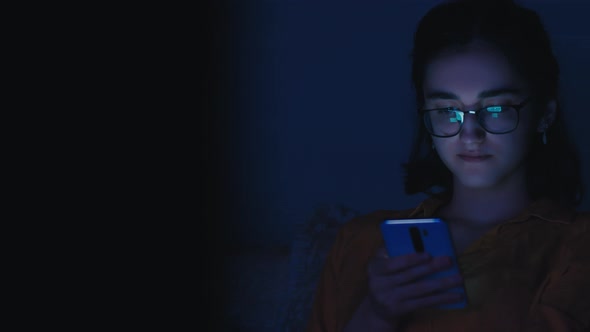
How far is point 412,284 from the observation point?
1053 mm

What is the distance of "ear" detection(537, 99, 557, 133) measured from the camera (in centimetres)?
119

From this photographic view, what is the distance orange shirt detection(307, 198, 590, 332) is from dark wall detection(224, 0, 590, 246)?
1.53ft

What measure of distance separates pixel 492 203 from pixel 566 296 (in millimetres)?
233

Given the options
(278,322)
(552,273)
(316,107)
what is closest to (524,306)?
(552,273)

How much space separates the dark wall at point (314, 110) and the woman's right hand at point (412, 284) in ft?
1.93

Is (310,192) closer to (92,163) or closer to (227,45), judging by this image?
(227,45)

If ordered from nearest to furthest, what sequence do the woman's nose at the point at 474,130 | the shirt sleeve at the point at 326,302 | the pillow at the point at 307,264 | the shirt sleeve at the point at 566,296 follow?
the shirt sleeve at the point at 566,296 → the woman's nose at the point at 474,130 → the shirt sleeve at the point at 326,302 → the pillow at the point at 307,264

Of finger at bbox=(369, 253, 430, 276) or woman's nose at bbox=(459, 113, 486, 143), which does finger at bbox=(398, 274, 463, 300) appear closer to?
finger at bbox=(369, 253, 430, 276)

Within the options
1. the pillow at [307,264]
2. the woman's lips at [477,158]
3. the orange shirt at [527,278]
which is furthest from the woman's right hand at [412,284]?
the pillow at [307,264]

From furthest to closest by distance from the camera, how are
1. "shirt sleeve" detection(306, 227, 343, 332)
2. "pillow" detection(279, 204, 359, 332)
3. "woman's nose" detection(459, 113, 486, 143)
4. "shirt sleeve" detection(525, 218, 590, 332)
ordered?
"pillow" detection(279, 204, 359, 332) → "shirt sleeve" detection(306, 227, 343, 332) → "woman's nose" detection(459, 113, 486, 143) → "shirt sleeve" detection(525, 218, 590, 332)

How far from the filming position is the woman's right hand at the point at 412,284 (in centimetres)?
104

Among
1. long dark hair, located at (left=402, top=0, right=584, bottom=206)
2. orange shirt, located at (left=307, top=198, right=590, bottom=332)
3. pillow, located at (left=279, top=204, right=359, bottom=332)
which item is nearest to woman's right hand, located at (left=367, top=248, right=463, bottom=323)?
orange shirt, located at (left=307, top=198, right=590, bottom=332)

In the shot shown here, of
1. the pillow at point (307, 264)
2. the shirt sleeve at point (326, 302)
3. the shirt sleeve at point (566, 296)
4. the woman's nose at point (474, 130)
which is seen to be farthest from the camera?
the pillow at point (307, 264)

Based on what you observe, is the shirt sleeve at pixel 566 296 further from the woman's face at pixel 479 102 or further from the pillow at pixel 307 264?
the pillow at pixel 307 264
